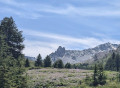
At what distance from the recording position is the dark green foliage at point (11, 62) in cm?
2960

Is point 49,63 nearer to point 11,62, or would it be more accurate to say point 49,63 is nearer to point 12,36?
point 12,36

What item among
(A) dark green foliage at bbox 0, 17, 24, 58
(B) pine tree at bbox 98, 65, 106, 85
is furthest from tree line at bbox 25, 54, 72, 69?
(B) pine tree at bbox 98, 65, 106, 85

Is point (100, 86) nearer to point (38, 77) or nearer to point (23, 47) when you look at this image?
point (38, 77)

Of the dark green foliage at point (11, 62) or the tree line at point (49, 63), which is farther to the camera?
the tree line at point (49, 63)

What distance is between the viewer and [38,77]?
46250 millimetres

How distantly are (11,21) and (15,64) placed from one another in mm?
15709

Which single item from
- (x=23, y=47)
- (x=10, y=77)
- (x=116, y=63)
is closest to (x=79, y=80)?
(x=23, y=47)

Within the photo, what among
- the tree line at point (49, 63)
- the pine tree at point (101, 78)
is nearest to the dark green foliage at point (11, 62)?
the pine tree at point (101, 78)

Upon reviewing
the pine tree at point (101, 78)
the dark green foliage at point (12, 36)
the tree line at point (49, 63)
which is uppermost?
the dark green foliage at point (12, 36)

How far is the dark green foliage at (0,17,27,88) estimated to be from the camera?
1165 inches

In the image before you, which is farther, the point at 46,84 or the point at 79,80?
the point at 79,80

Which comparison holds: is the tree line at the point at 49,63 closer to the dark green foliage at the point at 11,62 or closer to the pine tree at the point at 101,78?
the dark green foliage at the point at 11,62

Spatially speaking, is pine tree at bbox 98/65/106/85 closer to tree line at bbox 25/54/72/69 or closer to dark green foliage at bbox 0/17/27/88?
dark green foliage at bbox 0/17/27/88

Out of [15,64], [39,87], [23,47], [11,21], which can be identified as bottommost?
[39,87]
